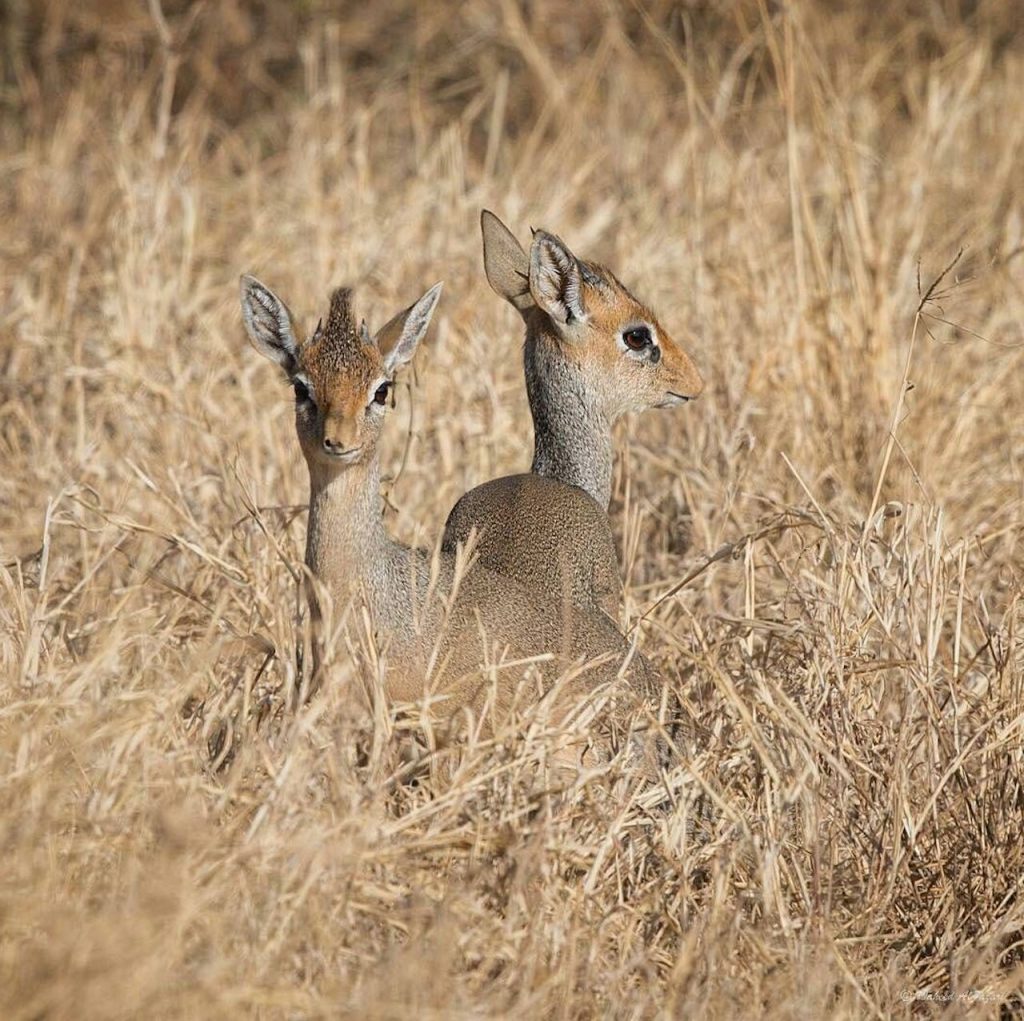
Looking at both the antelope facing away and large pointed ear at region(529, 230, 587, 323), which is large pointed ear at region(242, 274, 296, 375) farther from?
large pointed ear at region(529, 230, 587, 323)

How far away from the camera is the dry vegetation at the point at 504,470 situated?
9.99 feet

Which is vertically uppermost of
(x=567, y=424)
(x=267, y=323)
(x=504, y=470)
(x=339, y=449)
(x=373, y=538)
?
(x=267, y=323)

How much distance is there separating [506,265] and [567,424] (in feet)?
1.56

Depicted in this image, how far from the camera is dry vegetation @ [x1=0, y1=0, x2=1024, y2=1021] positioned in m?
3.04

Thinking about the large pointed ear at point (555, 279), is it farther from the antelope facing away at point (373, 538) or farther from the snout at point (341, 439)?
the snout at point (341, 439)

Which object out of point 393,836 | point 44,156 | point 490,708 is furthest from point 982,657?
point 44,156

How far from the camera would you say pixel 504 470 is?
18.1 feet

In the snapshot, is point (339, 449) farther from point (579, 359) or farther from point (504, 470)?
point (504, 470)

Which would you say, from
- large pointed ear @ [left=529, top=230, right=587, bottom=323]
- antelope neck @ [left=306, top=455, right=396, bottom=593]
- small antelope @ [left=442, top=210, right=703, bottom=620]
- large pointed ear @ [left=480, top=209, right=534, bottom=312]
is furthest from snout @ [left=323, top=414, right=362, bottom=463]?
large pointed ear @ [left=480, top=209, right=534, bottom=312]

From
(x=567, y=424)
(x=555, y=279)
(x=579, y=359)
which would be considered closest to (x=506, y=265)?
(x=555, y=279)

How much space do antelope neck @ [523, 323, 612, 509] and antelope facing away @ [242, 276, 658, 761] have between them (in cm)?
89

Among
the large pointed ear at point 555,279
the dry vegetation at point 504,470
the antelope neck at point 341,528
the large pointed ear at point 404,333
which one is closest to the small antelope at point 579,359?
the large pointed ear at point 555,279

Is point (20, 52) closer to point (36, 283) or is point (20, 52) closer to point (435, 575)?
point (36, 283)

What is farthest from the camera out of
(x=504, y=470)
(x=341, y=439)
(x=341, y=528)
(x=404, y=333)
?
(x=504, y=470)
